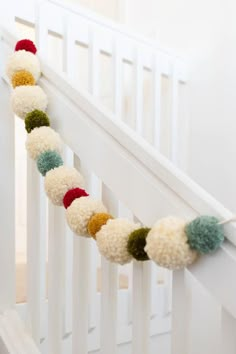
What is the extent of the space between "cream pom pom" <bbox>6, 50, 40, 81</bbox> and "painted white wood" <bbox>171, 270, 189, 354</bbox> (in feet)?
1.90

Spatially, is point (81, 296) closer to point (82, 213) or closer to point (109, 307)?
point (109, 307)

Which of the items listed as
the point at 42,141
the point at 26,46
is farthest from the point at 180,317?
the point at 26,46

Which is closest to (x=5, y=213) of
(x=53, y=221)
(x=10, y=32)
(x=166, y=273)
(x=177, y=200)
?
(x=53, y=221)

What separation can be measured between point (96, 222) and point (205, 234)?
8.8 inches

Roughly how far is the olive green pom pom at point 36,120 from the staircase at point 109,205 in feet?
0.10

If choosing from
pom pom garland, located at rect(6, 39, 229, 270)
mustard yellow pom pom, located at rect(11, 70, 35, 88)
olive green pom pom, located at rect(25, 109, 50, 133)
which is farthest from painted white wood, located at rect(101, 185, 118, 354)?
mustard yellow pom pom, located at rect(11, 70, 35, 88)

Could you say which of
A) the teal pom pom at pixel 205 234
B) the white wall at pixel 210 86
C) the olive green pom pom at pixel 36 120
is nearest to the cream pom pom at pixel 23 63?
the olive green pom pom at pixel 36 120

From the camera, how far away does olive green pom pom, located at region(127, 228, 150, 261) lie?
0.69 metres

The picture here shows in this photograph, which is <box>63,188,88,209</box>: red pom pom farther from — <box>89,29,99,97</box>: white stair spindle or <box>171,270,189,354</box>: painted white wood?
<box>89,29,99,97</box>: white stair spindle

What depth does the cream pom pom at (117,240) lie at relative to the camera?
0.71m

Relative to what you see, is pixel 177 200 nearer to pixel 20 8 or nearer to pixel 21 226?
pixel 20 8

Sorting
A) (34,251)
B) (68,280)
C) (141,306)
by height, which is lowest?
(68,280)

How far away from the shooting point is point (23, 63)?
1008 mm

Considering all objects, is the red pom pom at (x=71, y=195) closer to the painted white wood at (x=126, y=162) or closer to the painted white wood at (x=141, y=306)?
the painted white wood at (x=126, y=162)
